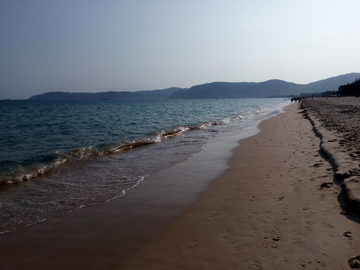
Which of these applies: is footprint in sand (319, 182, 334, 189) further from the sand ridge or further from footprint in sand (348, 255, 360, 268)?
footprint in sand (348, 255, 360, 268)

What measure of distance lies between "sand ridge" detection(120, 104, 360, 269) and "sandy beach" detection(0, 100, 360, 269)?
0.01m

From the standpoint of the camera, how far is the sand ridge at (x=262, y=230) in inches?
113

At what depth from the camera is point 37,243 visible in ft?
12.1

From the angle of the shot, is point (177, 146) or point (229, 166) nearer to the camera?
point (229, 166)

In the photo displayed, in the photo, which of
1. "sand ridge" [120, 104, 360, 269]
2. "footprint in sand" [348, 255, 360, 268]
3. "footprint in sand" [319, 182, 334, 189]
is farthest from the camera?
"footprint in sand" [319, 182, 334, 189]

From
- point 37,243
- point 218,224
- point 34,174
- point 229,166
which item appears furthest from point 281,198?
point 34,174

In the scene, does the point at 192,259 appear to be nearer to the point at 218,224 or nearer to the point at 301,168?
the point at 218,224

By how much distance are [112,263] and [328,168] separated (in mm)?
5378

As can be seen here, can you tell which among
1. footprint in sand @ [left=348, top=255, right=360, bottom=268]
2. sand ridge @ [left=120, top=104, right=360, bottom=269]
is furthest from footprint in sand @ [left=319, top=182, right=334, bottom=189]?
footprint in sand @ [left=348, top=255, right=360, bottom=268]

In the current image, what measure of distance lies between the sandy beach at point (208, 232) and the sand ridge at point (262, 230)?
0.01 meters

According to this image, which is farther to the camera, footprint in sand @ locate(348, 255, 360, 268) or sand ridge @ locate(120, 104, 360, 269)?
sand ridge @ locate(120, 104, 360, 269)

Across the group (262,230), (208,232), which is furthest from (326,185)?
(208,232)

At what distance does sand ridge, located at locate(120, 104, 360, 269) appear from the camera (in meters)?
2.88

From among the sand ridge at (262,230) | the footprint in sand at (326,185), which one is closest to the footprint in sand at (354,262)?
the sand ridge at (262,230)
